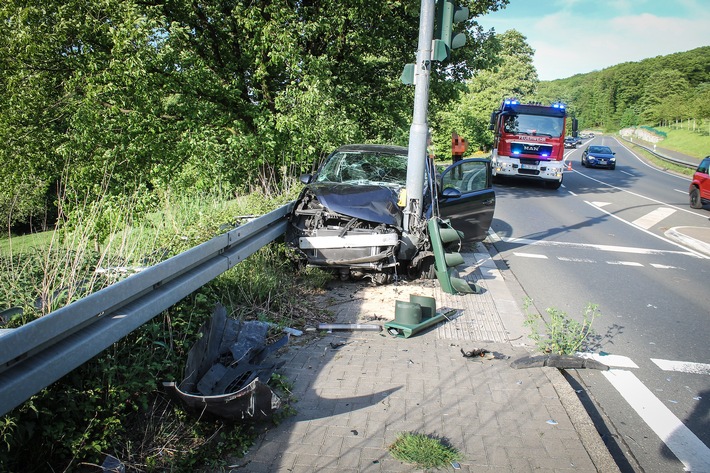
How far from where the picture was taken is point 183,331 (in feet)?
12.2

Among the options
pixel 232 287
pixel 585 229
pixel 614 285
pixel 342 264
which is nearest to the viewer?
pixel 232 287

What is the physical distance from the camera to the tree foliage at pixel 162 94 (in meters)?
9.97

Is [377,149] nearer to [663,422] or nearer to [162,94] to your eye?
[162,94]

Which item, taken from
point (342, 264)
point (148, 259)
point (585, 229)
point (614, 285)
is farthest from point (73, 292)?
point (585, 229)

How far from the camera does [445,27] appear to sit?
22.4 ft

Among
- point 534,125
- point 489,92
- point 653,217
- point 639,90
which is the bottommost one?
point 653,217

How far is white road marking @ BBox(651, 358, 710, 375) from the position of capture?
16.1 feet

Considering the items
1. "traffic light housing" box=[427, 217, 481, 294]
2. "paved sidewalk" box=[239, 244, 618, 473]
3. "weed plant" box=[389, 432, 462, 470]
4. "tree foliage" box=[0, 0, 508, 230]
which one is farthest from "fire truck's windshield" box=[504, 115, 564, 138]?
"weed plant" box=[389, 432, 462, 470]

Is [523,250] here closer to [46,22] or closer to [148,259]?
[148,259]

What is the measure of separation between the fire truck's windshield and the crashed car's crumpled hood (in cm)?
1642

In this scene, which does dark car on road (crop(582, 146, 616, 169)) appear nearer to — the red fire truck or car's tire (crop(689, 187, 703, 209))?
the red fire truck

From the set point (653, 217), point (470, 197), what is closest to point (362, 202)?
point (470, 197)

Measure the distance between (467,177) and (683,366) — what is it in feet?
16.0

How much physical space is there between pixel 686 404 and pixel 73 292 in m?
4.76
